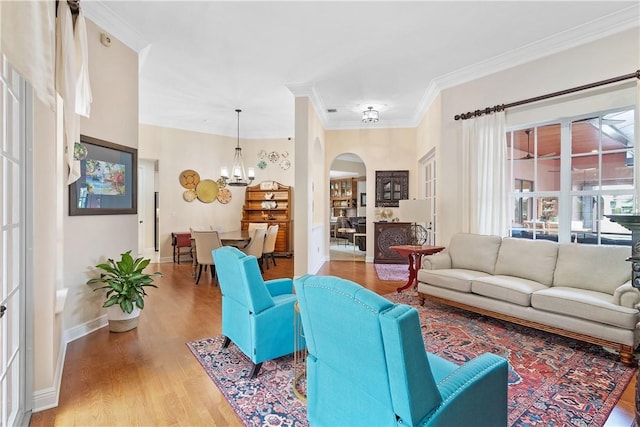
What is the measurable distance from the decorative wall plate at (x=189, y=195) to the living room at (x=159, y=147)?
Answer: 437 millimetres

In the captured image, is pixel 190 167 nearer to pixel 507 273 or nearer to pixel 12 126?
pixel 12 126

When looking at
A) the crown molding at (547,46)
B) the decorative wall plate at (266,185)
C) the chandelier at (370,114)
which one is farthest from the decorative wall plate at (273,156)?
the crown molding at (547,46)

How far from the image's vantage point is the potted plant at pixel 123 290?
310cm

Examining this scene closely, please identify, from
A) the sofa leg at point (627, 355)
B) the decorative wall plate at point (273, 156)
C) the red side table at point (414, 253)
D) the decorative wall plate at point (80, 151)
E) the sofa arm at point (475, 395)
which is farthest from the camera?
the decorative wall plate at point (273, 156)

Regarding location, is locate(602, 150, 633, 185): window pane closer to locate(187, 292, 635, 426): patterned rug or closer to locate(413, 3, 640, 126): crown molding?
locate(413, 3, 640, 126): crown molding

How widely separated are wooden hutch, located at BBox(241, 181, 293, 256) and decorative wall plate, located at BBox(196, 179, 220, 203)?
80cm

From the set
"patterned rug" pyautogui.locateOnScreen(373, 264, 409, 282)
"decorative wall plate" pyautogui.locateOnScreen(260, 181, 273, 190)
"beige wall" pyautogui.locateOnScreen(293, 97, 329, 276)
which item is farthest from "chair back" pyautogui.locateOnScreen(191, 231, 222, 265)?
"decorative wall plate" pyautogui.locateOnScreen(260, 181, 273, 190)

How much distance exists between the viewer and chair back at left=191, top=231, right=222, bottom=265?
5020 mm

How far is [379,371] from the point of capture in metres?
1.21

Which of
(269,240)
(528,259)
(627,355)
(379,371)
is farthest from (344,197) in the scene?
(379,371)

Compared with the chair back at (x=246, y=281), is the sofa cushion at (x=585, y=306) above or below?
below

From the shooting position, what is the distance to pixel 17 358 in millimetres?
1738

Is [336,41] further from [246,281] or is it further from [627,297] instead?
[627,297]

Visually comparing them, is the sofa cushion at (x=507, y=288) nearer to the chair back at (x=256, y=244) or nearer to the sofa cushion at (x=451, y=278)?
the sofa cushion at (x=451, y=278)
